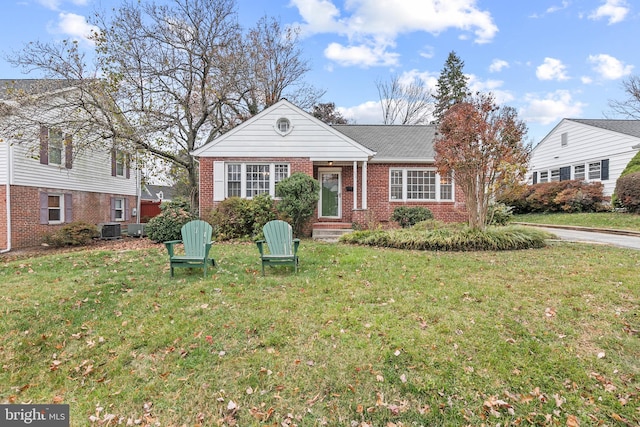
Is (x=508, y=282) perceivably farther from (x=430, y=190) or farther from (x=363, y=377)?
(x=430, y=190)

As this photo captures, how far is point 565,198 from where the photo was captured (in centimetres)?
1576

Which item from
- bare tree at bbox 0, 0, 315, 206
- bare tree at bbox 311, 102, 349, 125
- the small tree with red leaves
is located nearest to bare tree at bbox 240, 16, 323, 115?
bare tree at bbox 0, 0, 315, 206

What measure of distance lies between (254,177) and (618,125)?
19.9m

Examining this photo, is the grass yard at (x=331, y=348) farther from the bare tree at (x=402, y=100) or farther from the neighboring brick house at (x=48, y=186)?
the bare tree at (x=402, y=100)

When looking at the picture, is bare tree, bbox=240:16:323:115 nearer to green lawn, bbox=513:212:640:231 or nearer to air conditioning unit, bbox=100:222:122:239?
air conditioning unit, bbox=100:222:122:239

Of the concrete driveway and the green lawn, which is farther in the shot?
the green lawn

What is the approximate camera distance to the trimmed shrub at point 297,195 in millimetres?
10102

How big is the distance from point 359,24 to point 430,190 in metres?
8.68

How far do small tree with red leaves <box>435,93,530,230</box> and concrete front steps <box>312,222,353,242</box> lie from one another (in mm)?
4007

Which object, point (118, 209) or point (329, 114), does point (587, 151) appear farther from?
point (118, 209)

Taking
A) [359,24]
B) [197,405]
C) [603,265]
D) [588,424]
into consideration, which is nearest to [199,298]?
[197,405]

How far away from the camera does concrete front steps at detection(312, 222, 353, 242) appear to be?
10.3 meters

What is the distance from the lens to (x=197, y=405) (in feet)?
8.13

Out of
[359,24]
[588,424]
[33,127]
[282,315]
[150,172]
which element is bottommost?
[588,424]
